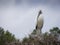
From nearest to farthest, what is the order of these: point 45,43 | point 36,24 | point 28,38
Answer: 1. point 45,43
2. point 28,38
3. point 36,24

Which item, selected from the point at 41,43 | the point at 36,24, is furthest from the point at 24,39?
the point at 36,24

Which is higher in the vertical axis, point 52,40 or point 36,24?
point 36,24

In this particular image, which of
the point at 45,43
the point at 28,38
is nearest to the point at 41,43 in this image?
the point at 45,43

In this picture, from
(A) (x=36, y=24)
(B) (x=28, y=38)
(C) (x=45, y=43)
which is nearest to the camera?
(C) (x=45, y=43)

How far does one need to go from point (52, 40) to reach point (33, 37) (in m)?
1.10

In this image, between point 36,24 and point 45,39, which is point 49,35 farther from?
point 36,24

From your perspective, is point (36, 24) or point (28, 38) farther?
point (36, 24)

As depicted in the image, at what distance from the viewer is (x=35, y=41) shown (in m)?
14.1

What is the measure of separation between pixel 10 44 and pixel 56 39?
222 centimetres

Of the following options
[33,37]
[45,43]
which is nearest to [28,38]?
[33,37]

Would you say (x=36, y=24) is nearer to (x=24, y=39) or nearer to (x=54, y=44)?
(x=24, y=39)

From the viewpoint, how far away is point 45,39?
1409 cm

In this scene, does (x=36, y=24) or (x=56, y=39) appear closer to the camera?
(x=56, y=39)

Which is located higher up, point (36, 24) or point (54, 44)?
point (36, 24)
